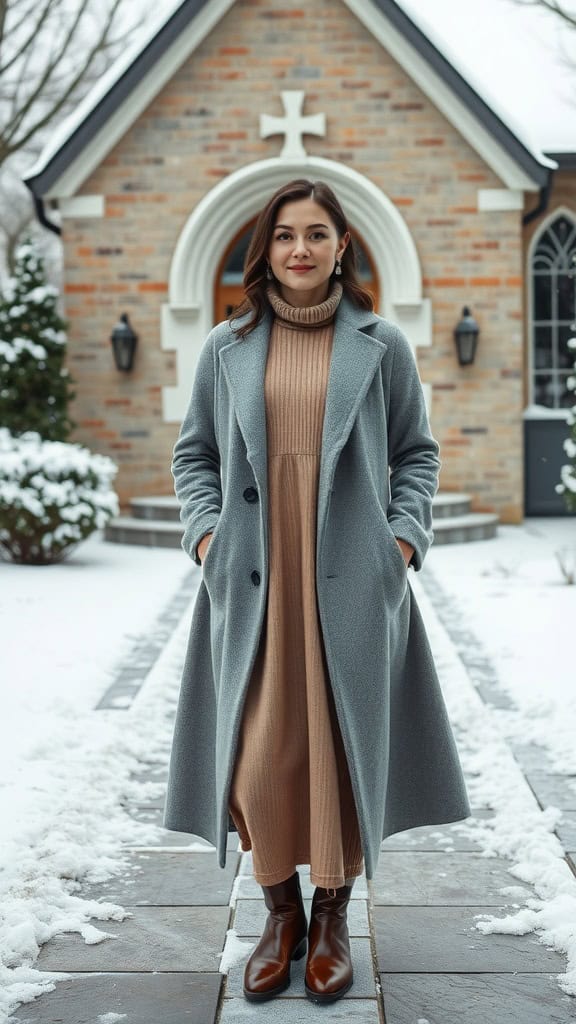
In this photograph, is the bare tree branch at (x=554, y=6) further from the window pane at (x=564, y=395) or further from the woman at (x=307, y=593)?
the woman at (x=307, y=593)

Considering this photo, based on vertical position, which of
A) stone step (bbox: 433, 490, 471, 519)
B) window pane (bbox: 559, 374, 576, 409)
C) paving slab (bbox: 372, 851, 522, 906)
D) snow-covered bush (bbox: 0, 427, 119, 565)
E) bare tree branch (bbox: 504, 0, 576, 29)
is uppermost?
bare tree branch (bbox: 504, 0, 576, 29)

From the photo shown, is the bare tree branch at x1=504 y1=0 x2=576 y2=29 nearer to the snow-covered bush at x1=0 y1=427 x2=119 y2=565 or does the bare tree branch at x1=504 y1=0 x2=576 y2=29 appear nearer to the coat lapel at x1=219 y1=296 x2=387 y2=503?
the snow-covered bush at x1=0 y1=427 x2=119 y2=565

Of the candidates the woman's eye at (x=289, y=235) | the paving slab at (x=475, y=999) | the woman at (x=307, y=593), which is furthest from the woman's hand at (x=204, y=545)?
the paving slab at (x=475, y=999)

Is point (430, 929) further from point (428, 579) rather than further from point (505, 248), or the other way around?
point (505, 248)

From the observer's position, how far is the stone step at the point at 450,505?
11219 mm

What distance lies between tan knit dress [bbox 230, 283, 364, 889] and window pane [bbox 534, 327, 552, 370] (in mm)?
10714

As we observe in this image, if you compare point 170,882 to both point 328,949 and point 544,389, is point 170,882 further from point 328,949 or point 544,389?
point 544,389

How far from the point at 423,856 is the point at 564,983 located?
948 mm

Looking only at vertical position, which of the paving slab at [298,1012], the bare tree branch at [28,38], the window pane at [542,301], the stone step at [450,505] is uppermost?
the bare tree branch at [28,38]

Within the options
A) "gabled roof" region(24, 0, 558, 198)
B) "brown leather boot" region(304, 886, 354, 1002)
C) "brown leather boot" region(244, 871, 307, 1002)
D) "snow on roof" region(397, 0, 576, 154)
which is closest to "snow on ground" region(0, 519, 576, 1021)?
"brown leather boot" region(244, 871, 307, 1002)

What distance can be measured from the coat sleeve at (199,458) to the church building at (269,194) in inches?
342

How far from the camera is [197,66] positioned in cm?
A: 1148

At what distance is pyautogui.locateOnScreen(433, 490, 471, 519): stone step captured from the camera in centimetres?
1122

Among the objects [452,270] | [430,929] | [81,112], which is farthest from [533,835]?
[81,112]
